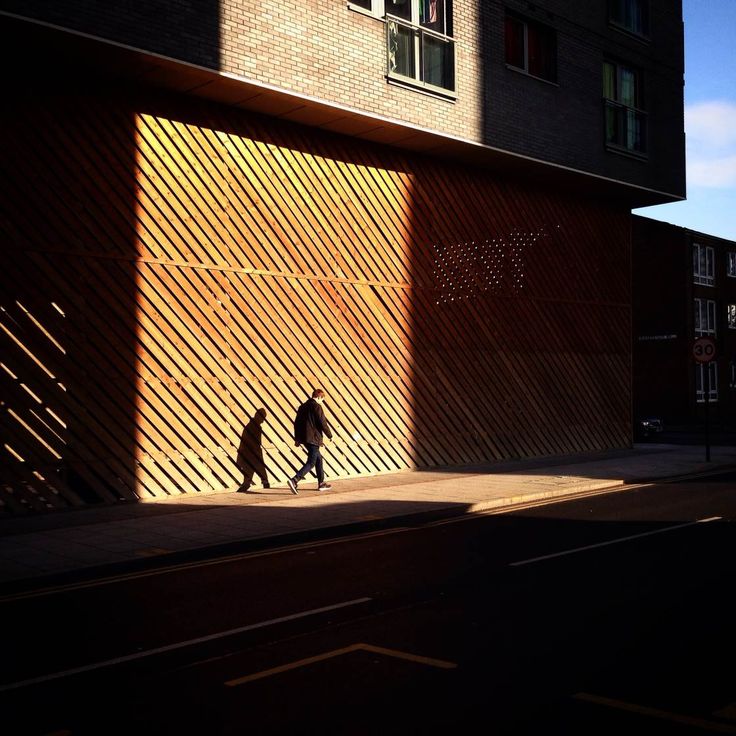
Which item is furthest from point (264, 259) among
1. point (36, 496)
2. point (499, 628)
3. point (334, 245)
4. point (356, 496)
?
point (499, 628)

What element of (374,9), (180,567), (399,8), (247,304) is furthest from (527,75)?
(180,567)

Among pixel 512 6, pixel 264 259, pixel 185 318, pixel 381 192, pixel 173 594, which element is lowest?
pixel 173 594

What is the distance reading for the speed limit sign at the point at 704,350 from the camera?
61.8ft

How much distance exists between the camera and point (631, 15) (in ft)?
71.7

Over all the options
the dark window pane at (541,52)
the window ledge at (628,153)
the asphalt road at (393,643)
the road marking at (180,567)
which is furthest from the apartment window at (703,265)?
the road marking at (180,567)

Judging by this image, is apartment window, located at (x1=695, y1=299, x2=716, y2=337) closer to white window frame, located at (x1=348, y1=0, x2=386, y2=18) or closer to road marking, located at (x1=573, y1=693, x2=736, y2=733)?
white window frame, located at (x1=348, y1=0, x2=386, y2=18)

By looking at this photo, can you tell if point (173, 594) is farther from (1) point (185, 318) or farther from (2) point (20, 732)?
(1) point (185, 318)

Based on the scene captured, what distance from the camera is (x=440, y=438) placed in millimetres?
17969

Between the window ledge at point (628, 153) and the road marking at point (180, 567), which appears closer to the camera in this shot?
the road marking at point (180, 567)

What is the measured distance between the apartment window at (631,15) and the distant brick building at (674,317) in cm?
2038

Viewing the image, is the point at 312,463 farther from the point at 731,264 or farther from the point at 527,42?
the point at 731,264

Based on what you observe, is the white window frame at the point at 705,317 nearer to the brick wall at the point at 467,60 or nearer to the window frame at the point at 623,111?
the brick wall at the point at 467,60

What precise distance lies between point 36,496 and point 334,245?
6.92 metres

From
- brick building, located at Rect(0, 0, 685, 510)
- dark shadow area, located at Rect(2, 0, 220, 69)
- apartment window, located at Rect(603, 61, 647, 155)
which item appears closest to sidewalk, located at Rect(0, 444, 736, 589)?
brick building, located at Rect(0, 0, 685, 510)
